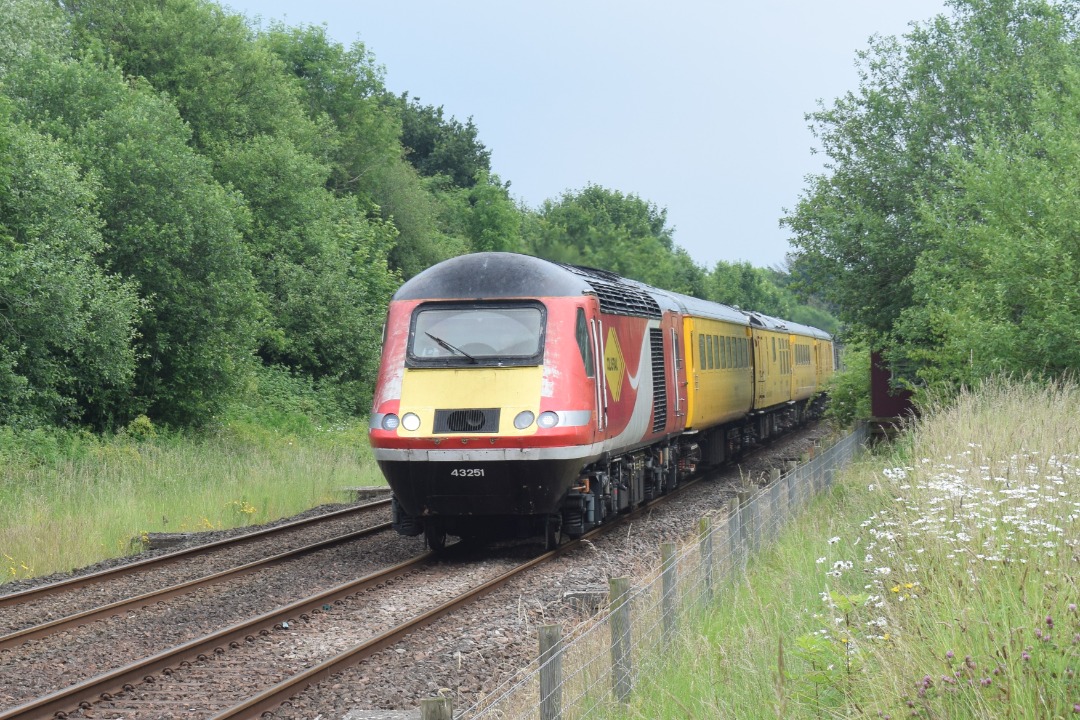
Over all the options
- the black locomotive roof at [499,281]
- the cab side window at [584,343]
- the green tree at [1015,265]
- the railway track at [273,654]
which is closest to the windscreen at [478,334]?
the black locomotive roof at [499,281]

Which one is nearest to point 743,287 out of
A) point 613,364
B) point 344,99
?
point 344,99

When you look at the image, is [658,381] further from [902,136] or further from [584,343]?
[902,136]

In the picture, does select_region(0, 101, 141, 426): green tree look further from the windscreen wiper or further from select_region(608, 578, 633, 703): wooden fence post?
select_region(608, 578, 633, 703): wooden fence post

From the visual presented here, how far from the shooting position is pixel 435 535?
13164mm

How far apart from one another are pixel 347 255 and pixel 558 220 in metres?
38.6

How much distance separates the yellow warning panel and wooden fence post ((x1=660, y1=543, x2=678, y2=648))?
18.9 ft

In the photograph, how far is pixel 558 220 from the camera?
74688mm

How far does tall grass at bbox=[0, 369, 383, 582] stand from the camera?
45.8 ft

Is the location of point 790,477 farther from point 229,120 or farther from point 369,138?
point 369,138

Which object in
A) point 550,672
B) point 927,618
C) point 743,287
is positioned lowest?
point 550,672

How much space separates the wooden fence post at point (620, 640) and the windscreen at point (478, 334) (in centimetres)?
583

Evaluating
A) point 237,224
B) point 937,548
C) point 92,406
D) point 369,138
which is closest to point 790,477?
point 937,548

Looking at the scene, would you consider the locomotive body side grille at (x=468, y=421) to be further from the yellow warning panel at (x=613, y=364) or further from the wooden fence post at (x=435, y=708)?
the wooden fence post at (x=435, y=708)

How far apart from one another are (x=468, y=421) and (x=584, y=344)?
153 centimetres
